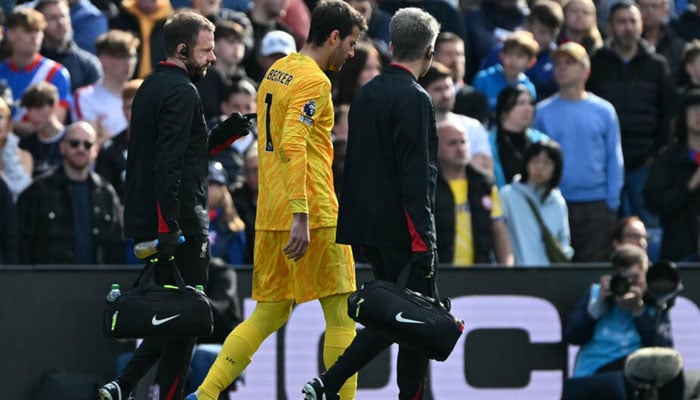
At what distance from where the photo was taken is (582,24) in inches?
594

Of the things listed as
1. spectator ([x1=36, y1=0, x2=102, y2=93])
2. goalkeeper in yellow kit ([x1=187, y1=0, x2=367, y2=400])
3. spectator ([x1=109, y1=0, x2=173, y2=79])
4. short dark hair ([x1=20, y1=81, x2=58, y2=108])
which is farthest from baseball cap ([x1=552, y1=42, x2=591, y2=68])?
goalkeeper in yellow kit ([x1=187, y1=0, x2=367, y2=400])

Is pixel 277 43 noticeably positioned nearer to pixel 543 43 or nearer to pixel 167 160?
pixel 543 43

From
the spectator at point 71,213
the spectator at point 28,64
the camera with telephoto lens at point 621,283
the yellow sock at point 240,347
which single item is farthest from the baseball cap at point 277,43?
the yellow sock at point 240,347

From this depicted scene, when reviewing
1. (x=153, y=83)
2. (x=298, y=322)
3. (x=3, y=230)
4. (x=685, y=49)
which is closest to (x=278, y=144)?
(x=153, y=83)

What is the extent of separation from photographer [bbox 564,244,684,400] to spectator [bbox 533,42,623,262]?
164cm

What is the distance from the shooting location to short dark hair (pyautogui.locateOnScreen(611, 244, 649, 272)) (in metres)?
11.4

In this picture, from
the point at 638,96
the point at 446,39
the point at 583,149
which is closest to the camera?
the point at 583,149

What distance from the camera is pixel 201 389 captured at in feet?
28.5

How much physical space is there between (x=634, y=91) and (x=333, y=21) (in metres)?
6.07

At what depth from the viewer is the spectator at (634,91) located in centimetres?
1414

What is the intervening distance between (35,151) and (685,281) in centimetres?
506

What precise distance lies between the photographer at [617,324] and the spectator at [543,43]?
11.0 ft

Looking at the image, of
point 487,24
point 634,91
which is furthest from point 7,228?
point 634,91

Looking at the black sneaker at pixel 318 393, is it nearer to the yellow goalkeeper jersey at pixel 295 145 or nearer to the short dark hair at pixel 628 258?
the yellow goalkeeper jersey at pixel 295 145
